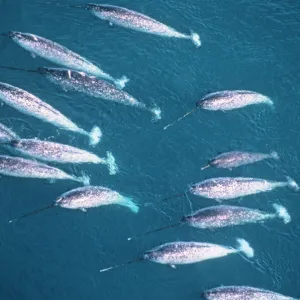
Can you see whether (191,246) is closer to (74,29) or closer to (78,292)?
(78,292)

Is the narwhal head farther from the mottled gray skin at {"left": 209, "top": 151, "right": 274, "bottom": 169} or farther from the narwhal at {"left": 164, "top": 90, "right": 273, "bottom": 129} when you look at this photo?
the mottled gray skin at {"left": 209, "top": 151, "right": 274, "bottom": 169}

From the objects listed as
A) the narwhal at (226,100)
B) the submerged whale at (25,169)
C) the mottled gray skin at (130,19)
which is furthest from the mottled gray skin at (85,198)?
the mottled gray skin at (130,19)

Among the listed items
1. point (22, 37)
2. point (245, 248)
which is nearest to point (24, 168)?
point (22, 37)

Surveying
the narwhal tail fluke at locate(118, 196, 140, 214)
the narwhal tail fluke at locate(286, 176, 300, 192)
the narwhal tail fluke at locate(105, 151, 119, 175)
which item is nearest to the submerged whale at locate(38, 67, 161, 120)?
the narwhal tail fluke at locate(105, 151, 119, 175)

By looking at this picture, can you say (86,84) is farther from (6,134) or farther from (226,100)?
(226,100)

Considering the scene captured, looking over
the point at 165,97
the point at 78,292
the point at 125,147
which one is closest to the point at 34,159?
the point at 125,147

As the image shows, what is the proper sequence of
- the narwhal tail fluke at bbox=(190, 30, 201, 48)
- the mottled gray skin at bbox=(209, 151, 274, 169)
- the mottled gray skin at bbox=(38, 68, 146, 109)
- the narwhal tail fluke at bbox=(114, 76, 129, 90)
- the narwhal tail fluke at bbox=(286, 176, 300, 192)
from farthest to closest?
1. the narwhal tail fluke at bbox=(190, 30, 201, 48)
2. the narwhal tail fluke at bbox=(114, 76, 129, 90)
3. the mottled gray skin at bbox=(38, 68, 146, 109)
4. the narwhal tail fluke at bbox=(286, 176, 300, 192)
5. the mottled gray skin at bbox=(209, 151, 274, 169)
